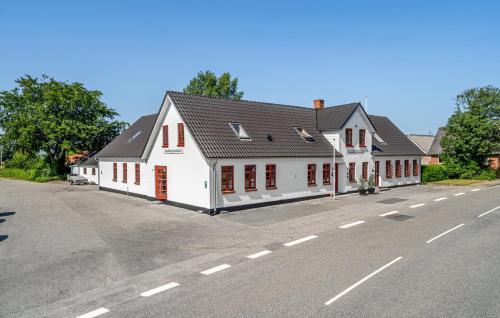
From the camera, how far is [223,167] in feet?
Result: 63.2

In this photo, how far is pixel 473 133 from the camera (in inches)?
1464

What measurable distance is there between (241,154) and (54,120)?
1278 inches

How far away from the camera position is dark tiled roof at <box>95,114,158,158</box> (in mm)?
27175

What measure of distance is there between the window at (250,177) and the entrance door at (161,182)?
570 cm

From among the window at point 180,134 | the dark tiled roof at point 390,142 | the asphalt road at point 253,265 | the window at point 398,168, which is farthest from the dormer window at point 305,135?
the window at point 398,168

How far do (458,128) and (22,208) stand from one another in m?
40.9

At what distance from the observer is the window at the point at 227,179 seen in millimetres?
19250

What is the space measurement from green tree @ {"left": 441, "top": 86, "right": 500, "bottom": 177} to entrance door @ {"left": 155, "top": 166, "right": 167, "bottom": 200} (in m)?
31.8

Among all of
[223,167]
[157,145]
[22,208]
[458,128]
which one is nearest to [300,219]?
[223,167]

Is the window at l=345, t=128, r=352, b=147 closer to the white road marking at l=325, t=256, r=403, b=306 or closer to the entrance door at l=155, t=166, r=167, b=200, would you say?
the entrance door at l=155, t=166, r=167, b=200

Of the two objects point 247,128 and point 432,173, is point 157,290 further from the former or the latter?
point 432,173

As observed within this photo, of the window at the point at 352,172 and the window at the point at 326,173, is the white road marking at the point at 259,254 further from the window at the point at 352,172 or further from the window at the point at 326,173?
the window at the point at 352,172

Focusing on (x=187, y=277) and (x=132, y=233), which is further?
(x=132, y=233)

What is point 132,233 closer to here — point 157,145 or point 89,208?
point 89,208
